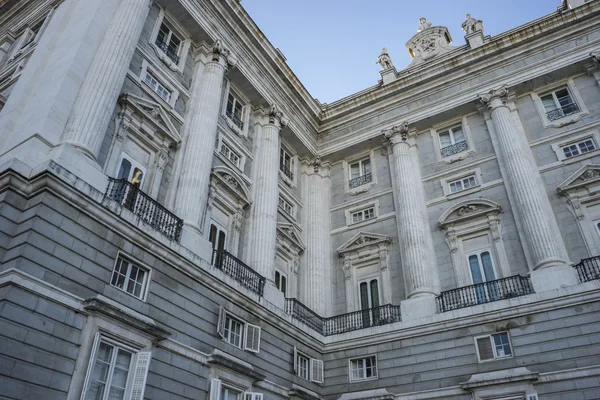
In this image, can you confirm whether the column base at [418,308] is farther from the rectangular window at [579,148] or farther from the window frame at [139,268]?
the window frame at [139,268]

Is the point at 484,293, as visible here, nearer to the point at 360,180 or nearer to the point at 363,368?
the point at 363,368

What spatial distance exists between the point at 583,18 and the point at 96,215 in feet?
69.9

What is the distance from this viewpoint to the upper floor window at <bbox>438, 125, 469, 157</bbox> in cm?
2286

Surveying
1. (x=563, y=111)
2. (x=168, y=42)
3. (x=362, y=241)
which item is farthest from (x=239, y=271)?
(x=563, y=111)

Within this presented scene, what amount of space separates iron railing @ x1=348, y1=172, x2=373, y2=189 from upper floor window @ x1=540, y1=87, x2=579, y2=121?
27.5 ft

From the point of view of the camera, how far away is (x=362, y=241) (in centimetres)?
2264

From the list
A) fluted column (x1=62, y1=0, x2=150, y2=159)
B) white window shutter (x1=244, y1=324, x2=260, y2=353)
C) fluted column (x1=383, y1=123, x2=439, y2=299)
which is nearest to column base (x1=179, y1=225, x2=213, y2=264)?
white window shutter (x1=244, y1=324, x2=260, y2=353)

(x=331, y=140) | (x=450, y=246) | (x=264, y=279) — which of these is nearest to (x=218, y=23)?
(x=331, y=140)

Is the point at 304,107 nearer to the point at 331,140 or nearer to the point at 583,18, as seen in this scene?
the point at 331,140

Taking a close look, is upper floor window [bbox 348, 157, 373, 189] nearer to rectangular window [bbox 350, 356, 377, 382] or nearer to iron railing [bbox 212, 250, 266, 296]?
iron railing [bbox 212, 250, 266, 296]

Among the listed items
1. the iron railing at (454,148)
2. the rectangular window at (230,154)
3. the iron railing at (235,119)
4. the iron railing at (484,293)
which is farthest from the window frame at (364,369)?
the iron railing at (235,119)

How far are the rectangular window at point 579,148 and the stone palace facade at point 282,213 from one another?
7cm

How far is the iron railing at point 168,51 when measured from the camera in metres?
18.9

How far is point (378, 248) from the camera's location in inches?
869
